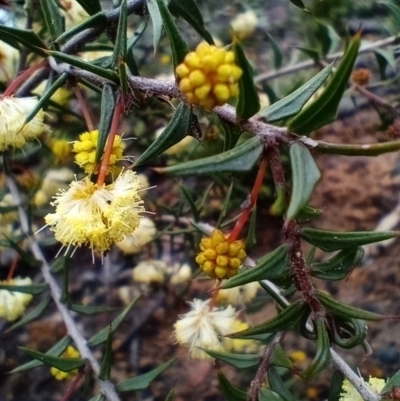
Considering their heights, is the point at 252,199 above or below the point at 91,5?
below

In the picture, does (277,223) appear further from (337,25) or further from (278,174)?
(278,174)

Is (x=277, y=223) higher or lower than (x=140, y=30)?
lower

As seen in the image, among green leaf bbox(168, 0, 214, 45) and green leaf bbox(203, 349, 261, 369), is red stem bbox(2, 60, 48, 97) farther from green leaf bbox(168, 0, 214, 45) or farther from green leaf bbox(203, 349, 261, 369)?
green leaf bbox(203, 349, 261, 369)

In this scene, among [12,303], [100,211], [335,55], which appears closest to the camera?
[100,211]

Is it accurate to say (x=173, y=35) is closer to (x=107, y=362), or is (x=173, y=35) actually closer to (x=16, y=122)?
(x=16, y=122)

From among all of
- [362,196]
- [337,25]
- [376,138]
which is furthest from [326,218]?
[337,25]

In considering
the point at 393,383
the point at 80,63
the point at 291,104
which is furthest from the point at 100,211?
the point at 393,383
